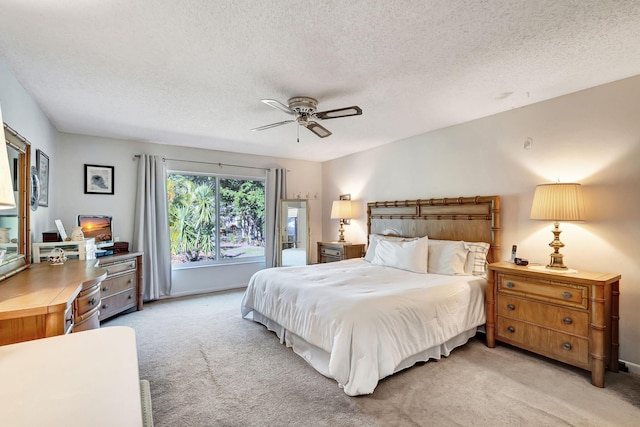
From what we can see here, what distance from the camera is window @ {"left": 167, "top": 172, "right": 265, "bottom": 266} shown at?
5.26 meters

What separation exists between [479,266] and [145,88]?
12.7 feet

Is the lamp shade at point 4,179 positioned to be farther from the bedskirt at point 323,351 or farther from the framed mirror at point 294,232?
the framed mirror at point 294,232

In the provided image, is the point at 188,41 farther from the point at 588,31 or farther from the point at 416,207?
the point at 416,207

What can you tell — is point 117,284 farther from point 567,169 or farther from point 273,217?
point 567,169

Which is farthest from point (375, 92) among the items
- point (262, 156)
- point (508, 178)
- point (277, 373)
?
point (262, 156)

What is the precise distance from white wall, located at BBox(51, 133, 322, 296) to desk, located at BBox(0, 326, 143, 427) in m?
4.21

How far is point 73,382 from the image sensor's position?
0.79m

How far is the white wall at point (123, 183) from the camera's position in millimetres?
4328

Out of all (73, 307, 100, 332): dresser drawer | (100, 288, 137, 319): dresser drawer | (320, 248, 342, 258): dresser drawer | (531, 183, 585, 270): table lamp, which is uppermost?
(531, 183, 585, 270): table lamp

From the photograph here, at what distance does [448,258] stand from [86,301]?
342cm

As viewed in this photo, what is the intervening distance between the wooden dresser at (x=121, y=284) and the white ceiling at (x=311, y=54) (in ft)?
5.99

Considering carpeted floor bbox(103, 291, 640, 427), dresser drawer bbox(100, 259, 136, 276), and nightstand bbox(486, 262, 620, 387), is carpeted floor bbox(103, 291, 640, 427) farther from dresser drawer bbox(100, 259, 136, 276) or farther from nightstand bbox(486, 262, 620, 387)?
dresser drawer bbox(100, 259, 136, 276)

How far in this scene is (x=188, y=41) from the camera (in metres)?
2.09

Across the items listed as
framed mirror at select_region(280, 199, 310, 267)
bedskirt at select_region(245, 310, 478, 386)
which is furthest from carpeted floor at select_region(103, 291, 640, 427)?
framed mirror at select_region(280, 199, 310, 267)
